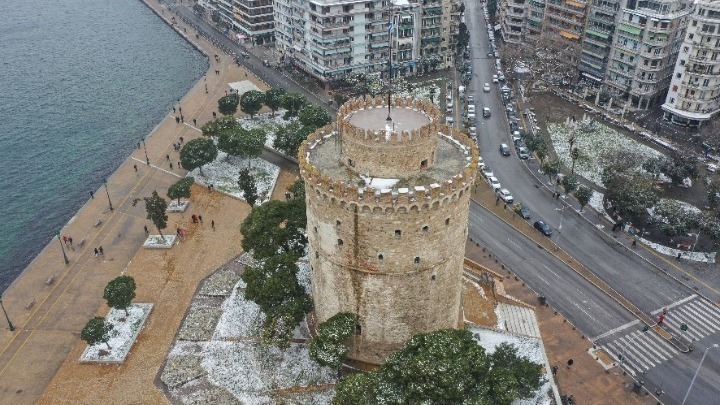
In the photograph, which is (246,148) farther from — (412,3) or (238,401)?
(412,3)

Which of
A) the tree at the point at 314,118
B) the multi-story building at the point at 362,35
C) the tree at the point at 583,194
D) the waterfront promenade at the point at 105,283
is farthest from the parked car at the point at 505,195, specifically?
the multi-story building at the point at 362,35

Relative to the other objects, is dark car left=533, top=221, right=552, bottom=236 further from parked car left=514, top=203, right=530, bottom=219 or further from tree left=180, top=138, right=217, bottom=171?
tree left=180, top=138, right=217, bottom=171

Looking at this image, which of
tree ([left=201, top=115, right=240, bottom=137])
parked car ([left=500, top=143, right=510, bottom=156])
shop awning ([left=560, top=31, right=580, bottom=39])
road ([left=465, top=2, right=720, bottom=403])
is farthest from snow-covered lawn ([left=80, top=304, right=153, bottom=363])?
shop awning ([left=560, top=31, right=580, bottom=39])

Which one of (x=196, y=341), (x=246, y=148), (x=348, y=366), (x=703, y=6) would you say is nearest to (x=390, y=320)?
(x=348, y=366)

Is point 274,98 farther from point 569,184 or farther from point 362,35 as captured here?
point 569,184

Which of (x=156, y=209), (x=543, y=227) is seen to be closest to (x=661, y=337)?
(x=543, y=227)
